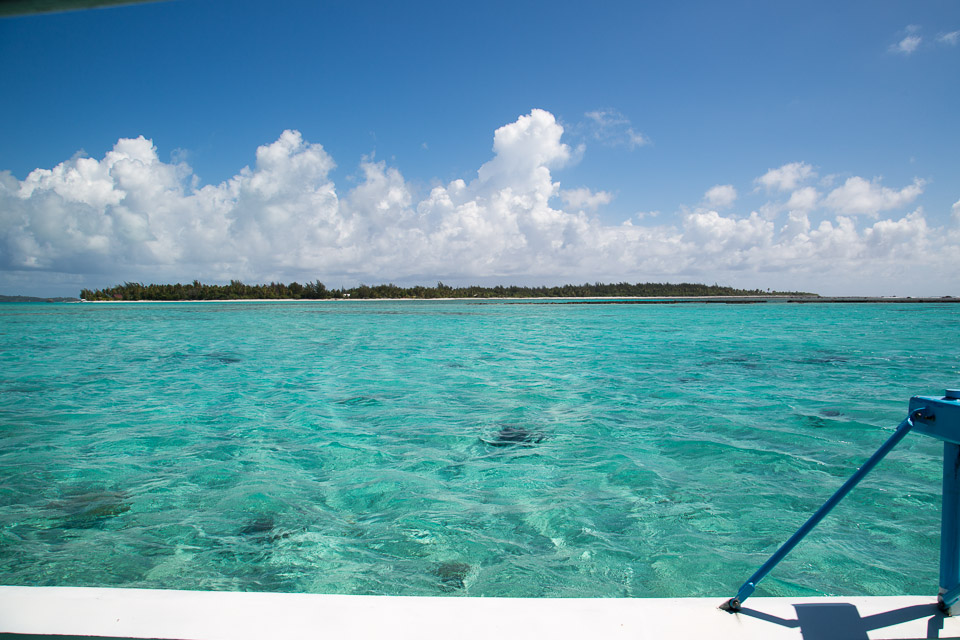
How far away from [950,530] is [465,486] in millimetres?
4181

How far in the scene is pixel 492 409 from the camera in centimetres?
894

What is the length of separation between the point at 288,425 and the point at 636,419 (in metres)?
5.90

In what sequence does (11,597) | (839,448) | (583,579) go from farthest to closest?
(839,448) < (583,579) < (11,597)

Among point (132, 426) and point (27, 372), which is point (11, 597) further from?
point (27, 372)

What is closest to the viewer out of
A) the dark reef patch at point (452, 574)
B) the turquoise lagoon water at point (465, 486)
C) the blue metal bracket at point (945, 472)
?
the blue metal bracket at point (945, 472)

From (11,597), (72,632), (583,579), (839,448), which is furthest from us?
(839,448)

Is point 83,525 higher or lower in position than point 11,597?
lower

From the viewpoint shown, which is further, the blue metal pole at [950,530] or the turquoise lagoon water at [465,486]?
the turquoise lagoon water at [465,486]

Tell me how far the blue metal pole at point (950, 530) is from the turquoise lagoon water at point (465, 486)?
189 cm

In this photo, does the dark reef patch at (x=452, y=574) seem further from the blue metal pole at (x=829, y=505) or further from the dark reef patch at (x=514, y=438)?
the dark reef patch at (x=514, y=438)

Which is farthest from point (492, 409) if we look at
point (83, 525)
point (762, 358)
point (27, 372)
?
point (27, 372)

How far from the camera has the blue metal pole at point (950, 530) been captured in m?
1.60

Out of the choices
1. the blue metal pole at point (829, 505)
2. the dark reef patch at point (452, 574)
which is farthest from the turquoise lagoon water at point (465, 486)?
the blue metal pole at point (829, 505)

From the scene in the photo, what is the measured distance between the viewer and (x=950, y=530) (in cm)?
165
